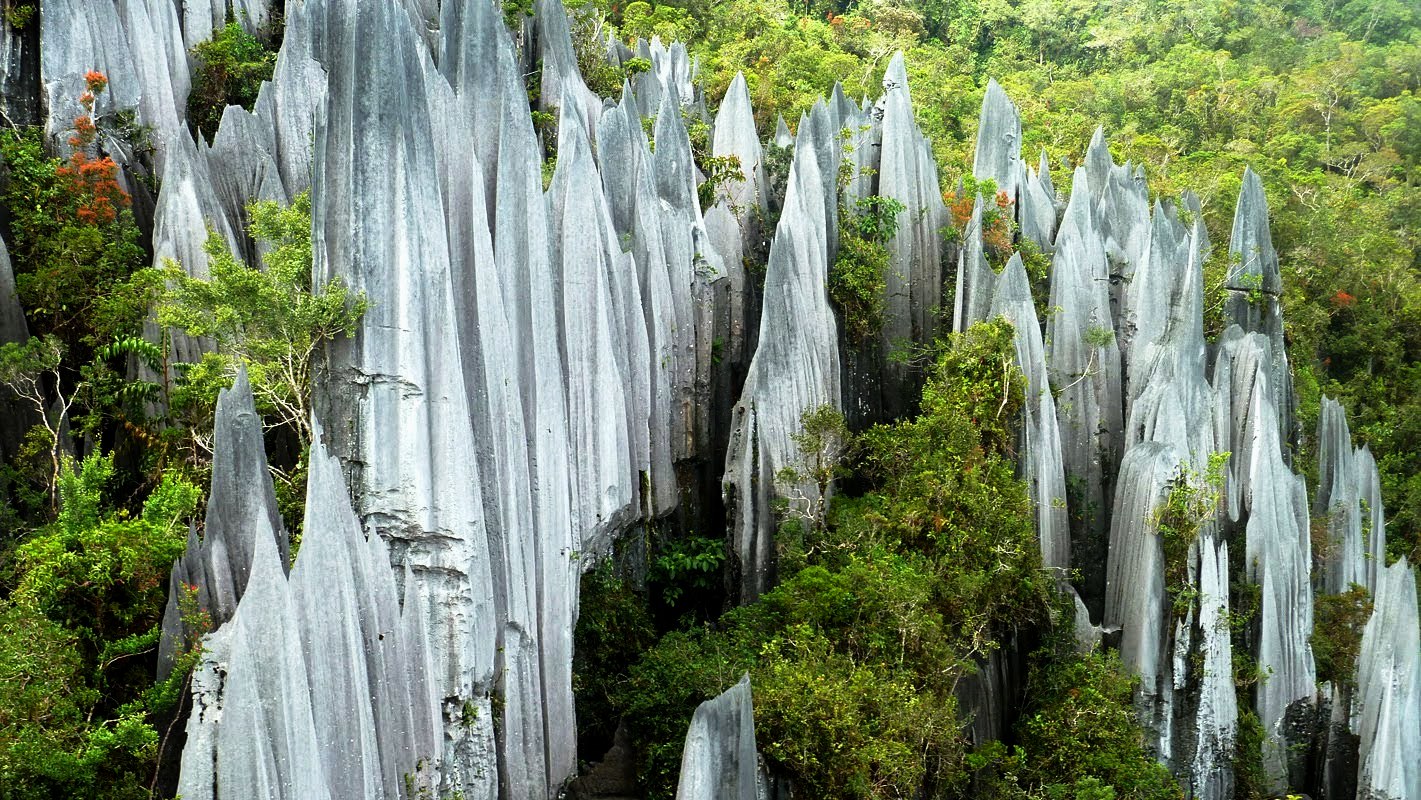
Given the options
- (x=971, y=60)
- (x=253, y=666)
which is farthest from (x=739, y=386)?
(x=971, y=60)

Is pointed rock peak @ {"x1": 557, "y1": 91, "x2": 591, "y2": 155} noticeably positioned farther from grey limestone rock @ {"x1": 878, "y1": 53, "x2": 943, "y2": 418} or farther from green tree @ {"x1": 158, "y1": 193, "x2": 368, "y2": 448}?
grey limestone rock @ {"x1": 878, "y1": 53, "x2": 943, "y2": 418}

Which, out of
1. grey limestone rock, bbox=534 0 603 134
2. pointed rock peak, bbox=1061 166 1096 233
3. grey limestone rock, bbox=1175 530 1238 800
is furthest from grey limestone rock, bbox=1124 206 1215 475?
grey limestone rock, bbox=534 0 603 134

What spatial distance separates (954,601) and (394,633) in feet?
28.1

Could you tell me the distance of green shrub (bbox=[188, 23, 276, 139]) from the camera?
19.4m

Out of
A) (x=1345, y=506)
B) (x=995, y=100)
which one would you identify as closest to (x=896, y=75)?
(x=995, y=100)

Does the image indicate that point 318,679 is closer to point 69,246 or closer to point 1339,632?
point 69,246

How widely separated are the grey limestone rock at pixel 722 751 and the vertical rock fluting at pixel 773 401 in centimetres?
633

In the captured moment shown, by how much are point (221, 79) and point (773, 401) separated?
11074mm

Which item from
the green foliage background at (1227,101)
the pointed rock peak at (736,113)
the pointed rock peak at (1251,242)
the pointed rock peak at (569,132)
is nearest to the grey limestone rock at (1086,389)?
the pointed rock peak at (1251,242)

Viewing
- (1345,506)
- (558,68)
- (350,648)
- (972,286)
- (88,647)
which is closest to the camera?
(350,648)

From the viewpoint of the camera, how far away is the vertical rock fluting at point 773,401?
59.5 feet

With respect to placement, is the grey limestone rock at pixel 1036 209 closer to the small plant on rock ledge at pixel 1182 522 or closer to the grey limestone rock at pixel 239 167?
the small plant on rock ledge at pixel 1182 522

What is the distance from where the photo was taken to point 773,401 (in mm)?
18391

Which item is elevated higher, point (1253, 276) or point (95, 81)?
point (95, 81)
